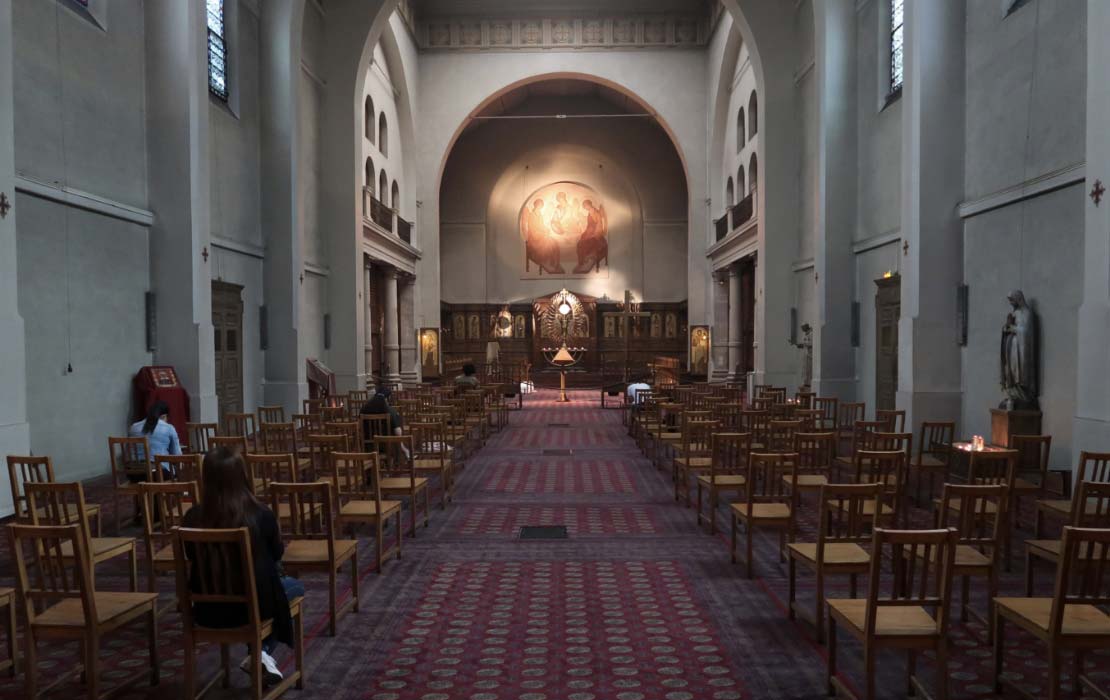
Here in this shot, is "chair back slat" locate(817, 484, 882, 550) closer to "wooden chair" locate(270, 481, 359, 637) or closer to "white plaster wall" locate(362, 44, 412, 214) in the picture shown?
"wooden chair" locate(270, 481, 359, 637)

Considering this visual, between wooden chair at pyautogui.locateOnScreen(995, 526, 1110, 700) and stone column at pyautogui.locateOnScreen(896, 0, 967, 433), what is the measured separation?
833 cm

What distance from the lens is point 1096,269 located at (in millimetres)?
7512

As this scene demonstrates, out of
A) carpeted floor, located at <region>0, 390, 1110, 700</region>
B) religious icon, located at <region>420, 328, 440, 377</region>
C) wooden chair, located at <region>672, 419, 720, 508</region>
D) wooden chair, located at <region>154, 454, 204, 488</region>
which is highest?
religious icon, located at <region>420, 328, 440, 377</region>

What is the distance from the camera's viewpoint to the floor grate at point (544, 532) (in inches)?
283

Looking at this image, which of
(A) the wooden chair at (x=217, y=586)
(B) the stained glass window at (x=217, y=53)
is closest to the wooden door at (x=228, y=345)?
(B) the stained glass window at (x=217, y=53)

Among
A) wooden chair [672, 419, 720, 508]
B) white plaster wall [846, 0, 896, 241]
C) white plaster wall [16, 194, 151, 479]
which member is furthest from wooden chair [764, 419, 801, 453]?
white plaster wall [16, 194, 151, 479]

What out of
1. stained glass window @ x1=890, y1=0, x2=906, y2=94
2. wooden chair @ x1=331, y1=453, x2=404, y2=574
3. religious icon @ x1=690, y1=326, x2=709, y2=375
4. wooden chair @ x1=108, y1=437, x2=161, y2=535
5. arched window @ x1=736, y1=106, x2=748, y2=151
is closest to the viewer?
wooden chair @ x1=331, y1=453, x2=404, y2=574

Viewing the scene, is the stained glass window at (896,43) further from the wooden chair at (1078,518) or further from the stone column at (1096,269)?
the wooden chair at (1078,518)

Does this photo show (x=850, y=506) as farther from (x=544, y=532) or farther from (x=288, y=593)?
(x=544, y=532)

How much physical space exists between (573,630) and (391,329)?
21.7 meters

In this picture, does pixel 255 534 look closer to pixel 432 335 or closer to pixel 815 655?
pixel 815 655

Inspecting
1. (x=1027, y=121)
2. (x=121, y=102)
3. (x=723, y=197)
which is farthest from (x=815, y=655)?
(x=723, y=197)

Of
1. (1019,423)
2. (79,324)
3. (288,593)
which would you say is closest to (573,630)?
(288,593)

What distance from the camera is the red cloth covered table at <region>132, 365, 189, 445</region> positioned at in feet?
36.8
